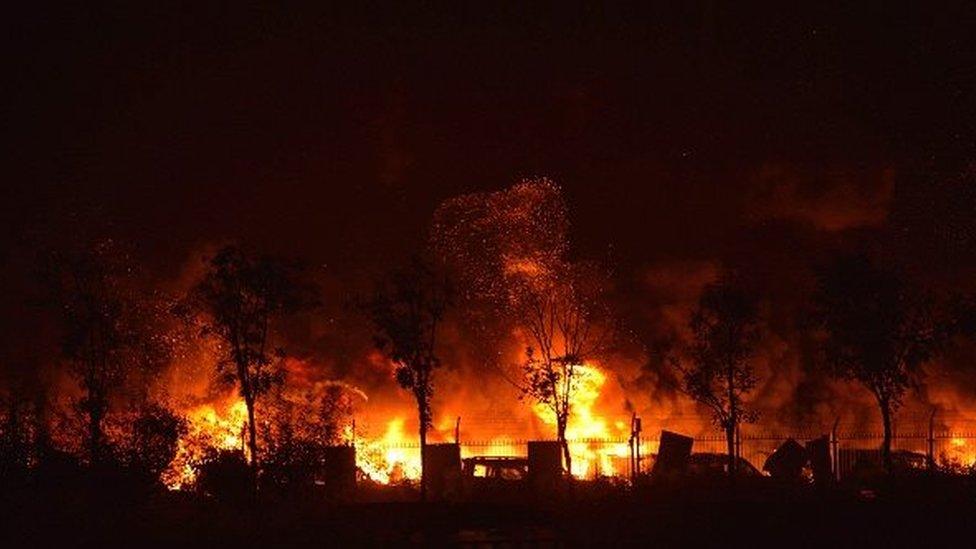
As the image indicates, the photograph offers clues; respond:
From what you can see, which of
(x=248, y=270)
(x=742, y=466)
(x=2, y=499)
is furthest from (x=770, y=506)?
(x=2, y=499)

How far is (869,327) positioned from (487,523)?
14.8m

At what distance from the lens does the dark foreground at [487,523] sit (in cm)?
2314

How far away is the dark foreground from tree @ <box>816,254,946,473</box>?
5.31 meters

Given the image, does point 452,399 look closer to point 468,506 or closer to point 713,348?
point 713,348

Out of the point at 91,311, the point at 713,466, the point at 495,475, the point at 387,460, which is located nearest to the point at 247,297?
the point at 91,311

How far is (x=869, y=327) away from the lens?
110ft

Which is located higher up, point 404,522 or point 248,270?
point 248,270

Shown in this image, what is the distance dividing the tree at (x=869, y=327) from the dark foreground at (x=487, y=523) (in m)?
5.31

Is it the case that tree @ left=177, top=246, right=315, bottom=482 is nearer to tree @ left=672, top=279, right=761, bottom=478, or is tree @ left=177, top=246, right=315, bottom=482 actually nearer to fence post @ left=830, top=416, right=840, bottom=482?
tree @ left=672, top=279, right=761, bottom=478

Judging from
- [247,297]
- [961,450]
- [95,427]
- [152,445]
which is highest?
[247,297]

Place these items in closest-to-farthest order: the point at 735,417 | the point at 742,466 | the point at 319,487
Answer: the point at 319,487 → the point at 735,417 → the point at 742,466

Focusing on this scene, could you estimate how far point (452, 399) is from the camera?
194 ft

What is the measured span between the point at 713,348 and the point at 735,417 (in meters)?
2.58

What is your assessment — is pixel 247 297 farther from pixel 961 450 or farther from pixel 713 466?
pixel 961 450
